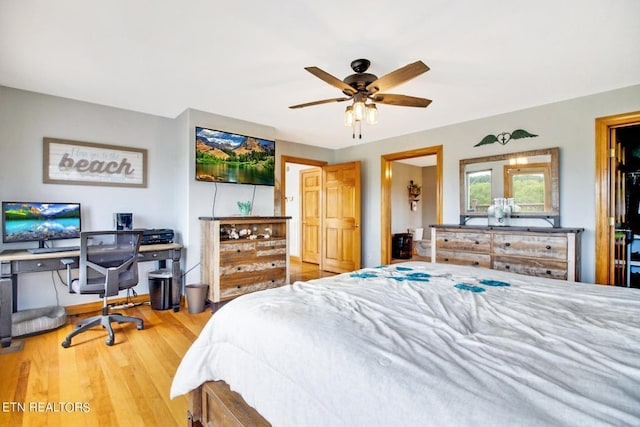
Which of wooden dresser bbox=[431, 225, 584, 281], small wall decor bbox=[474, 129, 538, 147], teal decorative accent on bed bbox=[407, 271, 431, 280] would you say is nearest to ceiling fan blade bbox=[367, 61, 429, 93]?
teal decorative accent on bed bbox=[407, 271, 431, 280]

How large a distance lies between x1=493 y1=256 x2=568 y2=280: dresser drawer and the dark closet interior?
97 centimetres

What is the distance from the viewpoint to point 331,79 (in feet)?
7.45

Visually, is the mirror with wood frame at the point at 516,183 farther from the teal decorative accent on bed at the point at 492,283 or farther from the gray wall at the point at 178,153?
the teal decorative accent on bed at the point at 492,283

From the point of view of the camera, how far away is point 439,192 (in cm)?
443

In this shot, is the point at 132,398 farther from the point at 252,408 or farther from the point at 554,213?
the point at 554,213

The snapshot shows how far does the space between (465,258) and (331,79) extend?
262 cm

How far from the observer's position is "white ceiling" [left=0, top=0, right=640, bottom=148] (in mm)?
1909

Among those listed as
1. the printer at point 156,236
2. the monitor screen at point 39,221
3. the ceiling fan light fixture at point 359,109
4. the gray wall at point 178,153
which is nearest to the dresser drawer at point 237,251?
the gray wall at point 178,153

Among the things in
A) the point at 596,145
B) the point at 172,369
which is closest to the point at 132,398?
the point at 172,369

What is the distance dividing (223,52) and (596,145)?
3.72 metres

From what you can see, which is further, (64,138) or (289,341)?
(64,138)

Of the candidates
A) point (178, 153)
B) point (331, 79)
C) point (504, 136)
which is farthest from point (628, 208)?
point (178, 153)

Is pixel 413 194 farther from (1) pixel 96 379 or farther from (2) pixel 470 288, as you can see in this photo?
(1) pixel 96 379

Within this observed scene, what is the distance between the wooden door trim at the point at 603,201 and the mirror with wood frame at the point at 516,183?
13.6 inches
